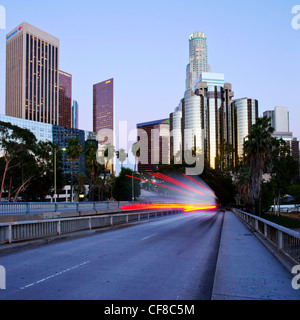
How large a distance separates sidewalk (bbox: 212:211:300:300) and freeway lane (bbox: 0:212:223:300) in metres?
0.46

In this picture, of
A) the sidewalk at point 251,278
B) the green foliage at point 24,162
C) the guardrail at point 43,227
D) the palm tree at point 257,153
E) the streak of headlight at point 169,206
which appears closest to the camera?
the sidewalk at point 251,278

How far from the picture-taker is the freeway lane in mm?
6342

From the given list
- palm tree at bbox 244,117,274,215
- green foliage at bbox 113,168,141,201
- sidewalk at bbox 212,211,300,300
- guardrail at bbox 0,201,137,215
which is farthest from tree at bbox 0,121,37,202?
sidewalk at bbox 212,211,300,300

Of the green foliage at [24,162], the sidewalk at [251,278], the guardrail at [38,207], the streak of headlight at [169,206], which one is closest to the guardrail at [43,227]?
the guardrail at [38,207]

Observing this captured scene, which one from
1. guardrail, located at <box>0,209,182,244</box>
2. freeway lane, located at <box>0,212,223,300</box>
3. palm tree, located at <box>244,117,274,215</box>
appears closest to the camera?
freeway lane, located at <box>0,212,223,300</box>

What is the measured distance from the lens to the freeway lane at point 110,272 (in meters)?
6.34

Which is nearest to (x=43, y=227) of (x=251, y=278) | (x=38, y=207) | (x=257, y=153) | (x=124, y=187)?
(x=38, y=207)

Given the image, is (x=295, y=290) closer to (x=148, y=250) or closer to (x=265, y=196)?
(x=148, y=250)

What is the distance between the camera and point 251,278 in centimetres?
696

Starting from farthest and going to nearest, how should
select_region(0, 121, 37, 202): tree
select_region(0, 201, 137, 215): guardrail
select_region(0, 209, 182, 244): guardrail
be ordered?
select_region(0, 121, 37, 202): tree → select_region(0, 201, 137, 215): guardrail → select_region(0, 209, 182, 244): guardrail

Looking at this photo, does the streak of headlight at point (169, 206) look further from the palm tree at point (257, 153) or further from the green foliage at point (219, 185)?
the palm tree at point (257, 153)

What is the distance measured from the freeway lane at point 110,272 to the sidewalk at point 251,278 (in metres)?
0.46

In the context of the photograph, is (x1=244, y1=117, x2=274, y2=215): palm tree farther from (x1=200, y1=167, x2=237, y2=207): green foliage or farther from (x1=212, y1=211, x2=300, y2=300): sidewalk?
(x1=200, y1=167, x2=237, y2=207): green foliage

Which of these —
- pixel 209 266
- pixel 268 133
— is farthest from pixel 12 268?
pixel 268 133
